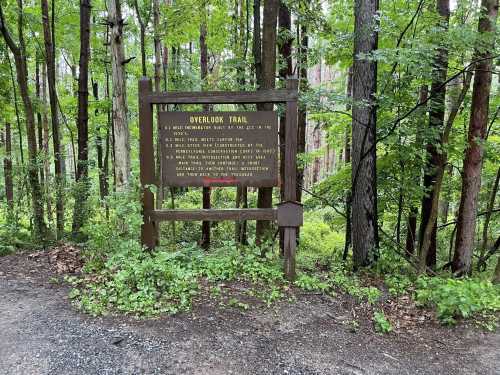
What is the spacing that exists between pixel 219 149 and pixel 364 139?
2.45 m

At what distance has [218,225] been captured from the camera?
35.8 feet

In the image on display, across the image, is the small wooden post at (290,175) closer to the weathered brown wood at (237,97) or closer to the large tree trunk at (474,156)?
the weathered brown wood at (237,97)

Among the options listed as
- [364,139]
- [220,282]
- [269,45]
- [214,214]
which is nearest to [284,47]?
[269,45]

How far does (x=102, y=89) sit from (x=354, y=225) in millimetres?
21383

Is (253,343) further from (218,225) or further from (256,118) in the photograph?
(218,225)

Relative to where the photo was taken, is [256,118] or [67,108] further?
[67,108]

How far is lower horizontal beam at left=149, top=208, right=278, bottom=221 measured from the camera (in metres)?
5.38

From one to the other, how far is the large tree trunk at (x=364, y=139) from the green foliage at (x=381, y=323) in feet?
6.04

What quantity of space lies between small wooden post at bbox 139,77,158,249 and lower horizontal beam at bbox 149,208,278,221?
0.45 feet

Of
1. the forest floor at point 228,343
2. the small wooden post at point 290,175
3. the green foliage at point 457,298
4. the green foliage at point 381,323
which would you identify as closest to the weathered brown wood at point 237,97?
the small wooden post at point 290,175

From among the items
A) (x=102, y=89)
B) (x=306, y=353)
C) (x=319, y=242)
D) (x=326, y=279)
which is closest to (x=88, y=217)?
(x=326, y=279)

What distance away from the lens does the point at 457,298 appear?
14.8 feet

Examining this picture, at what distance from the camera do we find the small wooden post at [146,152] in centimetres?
531

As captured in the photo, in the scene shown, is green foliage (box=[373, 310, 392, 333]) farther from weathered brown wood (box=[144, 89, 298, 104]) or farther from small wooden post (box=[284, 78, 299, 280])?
weathered brown wood (box=[144, 89, 298, 104])
